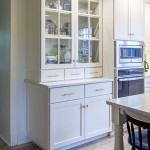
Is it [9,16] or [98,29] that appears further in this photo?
[98,29]

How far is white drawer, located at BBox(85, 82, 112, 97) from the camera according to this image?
3.03m

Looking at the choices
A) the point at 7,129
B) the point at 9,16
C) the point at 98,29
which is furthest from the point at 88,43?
the point at 7,129

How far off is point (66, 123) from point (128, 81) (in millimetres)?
1295

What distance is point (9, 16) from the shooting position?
3037 millimetres

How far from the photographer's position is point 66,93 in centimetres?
280

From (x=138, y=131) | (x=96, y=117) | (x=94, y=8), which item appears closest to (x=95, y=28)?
(x=94, y=8)

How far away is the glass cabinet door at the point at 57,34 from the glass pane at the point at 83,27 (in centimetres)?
22

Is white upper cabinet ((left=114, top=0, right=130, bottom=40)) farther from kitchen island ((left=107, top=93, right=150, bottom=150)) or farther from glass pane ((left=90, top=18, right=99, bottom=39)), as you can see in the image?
kitchen island ((left=107, top=93, right=150, bottom=150))

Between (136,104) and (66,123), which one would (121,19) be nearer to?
(66,123)

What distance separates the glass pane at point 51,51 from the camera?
299cm

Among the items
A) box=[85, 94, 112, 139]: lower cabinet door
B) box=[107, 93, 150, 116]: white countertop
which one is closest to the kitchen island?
box=[107, 93, 150, 116]: white countertop

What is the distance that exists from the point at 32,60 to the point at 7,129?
3.47ft

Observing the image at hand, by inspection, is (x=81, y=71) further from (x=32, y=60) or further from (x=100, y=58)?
(x=32, y=60)

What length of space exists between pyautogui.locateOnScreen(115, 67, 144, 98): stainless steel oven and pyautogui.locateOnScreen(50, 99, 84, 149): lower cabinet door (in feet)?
2.53
